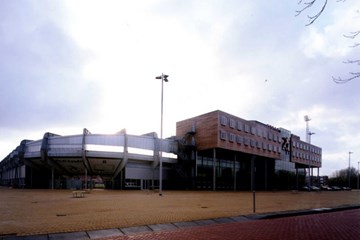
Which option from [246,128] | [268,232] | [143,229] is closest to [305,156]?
[246,128]

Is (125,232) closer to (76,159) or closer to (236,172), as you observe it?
(76,159)

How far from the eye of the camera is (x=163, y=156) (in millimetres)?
71375

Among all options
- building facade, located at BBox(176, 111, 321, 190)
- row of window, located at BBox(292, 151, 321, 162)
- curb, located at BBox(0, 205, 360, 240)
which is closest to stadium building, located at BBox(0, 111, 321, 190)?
building facade, located at BBox(176, 111, 321, 190)

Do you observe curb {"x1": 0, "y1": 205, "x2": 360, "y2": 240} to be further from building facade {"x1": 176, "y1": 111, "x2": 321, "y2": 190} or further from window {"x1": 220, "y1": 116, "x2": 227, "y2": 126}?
building facade {"x1": 176, "y1": 111, "x2": 321, "y2": 190}

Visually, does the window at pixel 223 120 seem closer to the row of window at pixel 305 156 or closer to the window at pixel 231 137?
the window at pixel 231 137

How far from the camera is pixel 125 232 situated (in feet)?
39.7

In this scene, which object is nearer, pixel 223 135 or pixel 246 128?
pixel 223 135

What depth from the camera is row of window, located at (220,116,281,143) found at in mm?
65450

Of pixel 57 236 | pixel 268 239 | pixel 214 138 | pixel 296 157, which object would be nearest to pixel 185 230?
pixel 268 239

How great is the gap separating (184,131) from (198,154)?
17.4 ft

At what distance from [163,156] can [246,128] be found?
17266mm

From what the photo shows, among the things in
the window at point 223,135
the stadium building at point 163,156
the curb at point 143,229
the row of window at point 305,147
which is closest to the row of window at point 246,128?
the stadium building at point 163,156

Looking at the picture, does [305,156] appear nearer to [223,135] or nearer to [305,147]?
[305,147]

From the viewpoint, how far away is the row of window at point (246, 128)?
6545 centimetres
